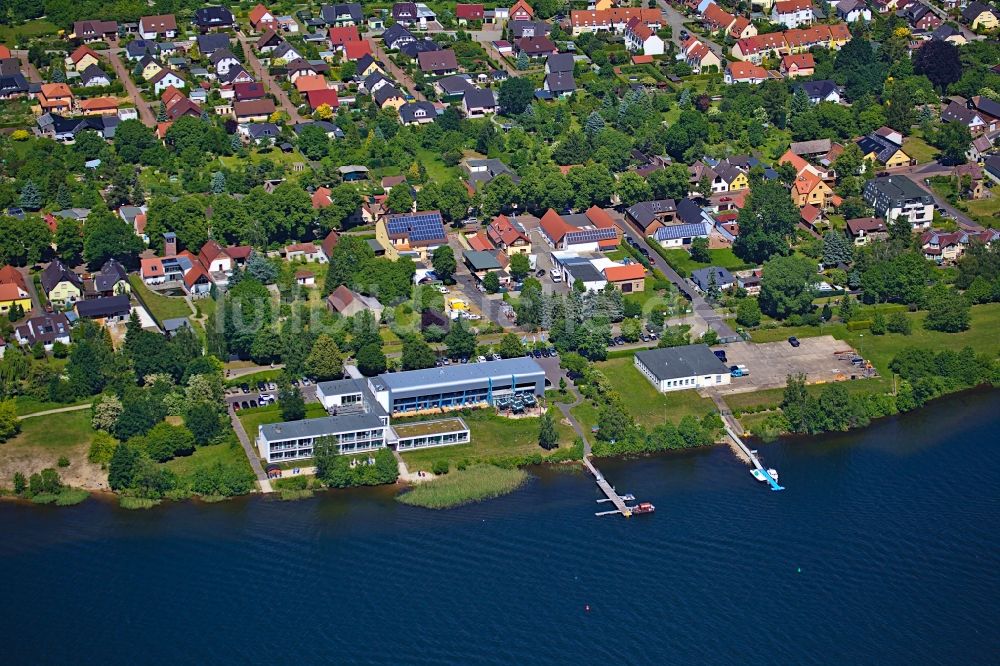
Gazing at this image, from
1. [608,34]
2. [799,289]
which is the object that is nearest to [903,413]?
[799,289]

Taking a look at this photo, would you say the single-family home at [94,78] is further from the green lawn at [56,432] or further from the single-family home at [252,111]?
the green lawn at [56,432]

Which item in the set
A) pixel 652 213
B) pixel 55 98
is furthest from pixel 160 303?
pixel 55 98

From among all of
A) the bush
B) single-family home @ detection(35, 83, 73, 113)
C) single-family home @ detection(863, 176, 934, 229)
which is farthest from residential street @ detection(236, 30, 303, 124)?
the bush

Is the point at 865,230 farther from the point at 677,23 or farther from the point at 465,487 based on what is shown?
the point at 677,23

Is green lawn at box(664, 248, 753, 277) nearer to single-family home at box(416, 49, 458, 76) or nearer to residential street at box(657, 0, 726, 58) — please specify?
single-family home at box(416, 49, 458, 76)

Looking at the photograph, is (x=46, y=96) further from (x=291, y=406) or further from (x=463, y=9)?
(x=291, y=406)

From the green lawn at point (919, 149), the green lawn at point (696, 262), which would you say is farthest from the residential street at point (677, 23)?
the green lawn at point (696, 262)
